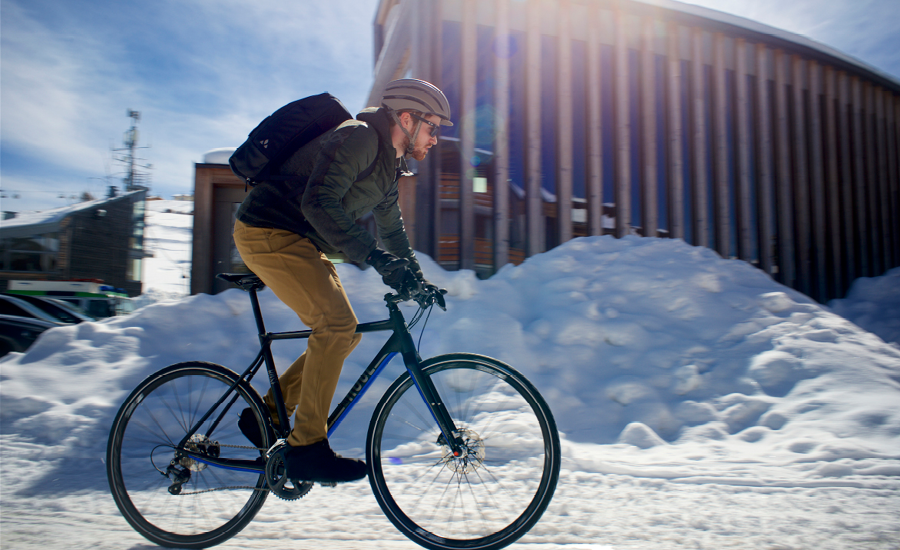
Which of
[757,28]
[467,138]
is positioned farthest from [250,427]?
[757,28]

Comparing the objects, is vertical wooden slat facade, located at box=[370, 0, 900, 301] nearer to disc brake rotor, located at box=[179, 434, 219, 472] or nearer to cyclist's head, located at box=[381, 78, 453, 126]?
cyclist's head, located at box=[381, 78, 453, 126]

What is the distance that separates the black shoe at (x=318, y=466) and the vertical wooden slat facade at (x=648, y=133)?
18.8ft

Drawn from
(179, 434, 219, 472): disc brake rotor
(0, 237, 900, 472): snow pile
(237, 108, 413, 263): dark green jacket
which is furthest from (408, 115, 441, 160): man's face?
(179, 434, 219, 472): disc brake rotor

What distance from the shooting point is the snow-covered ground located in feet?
6.85

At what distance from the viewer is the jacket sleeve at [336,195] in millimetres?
1868


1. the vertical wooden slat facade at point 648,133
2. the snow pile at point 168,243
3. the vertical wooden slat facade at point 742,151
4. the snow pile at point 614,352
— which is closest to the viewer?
the snow pile at point 614,352

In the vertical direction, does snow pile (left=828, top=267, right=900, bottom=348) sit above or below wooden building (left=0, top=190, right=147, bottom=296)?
below

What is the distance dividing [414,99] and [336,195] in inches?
24.5

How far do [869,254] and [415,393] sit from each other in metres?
15.3

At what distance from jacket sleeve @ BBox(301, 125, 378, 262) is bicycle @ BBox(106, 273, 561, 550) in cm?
31

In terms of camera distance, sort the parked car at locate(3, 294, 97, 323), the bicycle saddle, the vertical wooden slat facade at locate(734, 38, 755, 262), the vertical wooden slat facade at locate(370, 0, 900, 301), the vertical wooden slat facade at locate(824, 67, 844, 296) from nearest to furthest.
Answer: the bicycle saddle
the parked car at locate(3, 294, 97, 323)
the vertical wooden slat facade at locate(370, 0, 900, 301)
the vertical wooden slat facade at locate(734, 38, 755, 262)
the vertical wooden slat facade at locate(824, 67, 844, 296)

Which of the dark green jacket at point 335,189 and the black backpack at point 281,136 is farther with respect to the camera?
the black backpack at point 281,136

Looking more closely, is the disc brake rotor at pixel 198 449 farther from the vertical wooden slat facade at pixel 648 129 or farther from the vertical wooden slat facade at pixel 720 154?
the vertical wooden slat facade at pixel 720 154

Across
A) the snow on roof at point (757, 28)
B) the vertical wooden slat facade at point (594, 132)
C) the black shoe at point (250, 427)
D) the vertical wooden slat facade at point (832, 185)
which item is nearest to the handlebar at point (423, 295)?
the black shoe at point (250, 427)
